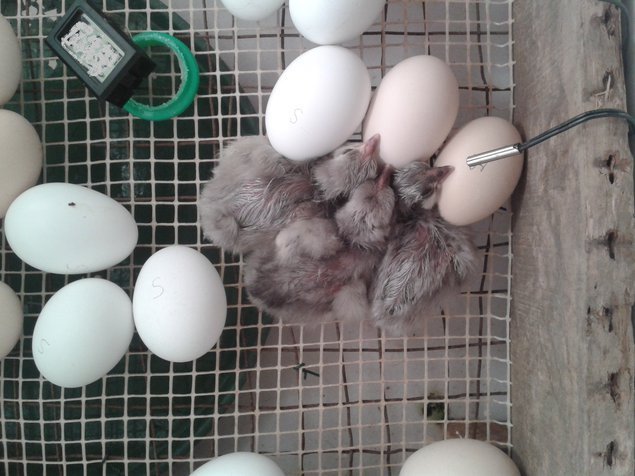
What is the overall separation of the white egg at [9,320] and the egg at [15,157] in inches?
4.1

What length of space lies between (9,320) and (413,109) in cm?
57

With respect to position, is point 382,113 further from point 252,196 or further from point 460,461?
point 460,461

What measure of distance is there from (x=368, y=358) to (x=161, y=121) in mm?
458

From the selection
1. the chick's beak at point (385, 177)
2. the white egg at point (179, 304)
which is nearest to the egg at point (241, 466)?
the white egg at point (179, 304)

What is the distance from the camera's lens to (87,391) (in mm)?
779

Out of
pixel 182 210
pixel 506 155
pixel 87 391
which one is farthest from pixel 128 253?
pixel 506 155

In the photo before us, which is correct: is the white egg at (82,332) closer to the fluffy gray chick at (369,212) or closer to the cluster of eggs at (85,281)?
the cluster of eggs at (85,281)

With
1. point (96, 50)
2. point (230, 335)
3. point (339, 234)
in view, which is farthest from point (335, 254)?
point (96, 50)

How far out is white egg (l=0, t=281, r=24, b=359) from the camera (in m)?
0.69

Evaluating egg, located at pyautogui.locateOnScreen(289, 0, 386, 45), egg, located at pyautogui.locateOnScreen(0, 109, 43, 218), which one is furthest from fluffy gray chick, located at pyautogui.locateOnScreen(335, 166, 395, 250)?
egg, located at pyautogui.locateOnScreen(0, 109, 43, 218)

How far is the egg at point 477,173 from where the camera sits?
0.64m

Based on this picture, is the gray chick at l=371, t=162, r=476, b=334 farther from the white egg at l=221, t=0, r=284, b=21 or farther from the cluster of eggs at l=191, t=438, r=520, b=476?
the white egg at l=221, t=0, r=284, b=21

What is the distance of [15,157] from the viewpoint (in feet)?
2.22

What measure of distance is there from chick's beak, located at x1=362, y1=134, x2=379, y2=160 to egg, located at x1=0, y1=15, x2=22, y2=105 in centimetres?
46
